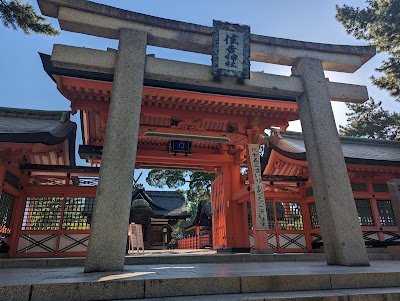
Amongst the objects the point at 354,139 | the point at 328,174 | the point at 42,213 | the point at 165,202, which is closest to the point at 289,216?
the point at 328,174

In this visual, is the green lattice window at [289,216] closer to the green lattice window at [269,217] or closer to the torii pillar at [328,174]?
the green lattice window at [269,217]

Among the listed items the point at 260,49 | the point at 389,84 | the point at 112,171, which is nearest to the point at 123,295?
the point at 112,171

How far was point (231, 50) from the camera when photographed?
6391 mm

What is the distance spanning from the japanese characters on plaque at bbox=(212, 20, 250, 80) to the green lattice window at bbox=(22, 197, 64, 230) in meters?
7.73

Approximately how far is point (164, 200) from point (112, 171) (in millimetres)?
24708

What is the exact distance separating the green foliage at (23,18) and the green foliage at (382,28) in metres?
16.4

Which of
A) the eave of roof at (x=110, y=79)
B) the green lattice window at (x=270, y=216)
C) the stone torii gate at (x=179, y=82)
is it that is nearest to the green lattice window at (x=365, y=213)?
the green lattice window at (x=270, y=216)

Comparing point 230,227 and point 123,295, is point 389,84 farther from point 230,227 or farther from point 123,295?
point 123,295

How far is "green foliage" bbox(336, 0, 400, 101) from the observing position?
590 inches

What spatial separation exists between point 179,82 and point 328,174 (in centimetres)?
381

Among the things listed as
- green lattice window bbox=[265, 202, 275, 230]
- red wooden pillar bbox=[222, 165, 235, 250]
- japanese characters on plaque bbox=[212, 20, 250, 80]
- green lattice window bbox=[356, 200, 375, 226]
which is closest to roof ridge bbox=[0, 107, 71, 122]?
red wooden pillar bbox=[222, 165, 235, 250]

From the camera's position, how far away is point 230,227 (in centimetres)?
1076

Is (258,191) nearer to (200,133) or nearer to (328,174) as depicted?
(200,133)

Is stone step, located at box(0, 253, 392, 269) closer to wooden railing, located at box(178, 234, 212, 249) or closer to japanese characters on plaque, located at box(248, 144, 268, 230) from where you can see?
japanese characters on plaque, located at box(248, 144, 268, 230)
